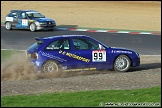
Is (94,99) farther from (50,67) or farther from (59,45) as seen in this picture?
(59,45)

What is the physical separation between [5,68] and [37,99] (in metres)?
6.42

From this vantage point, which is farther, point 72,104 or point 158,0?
point 158,0

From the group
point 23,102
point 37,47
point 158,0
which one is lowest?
point 23,102

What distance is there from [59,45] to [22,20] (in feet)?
55.5

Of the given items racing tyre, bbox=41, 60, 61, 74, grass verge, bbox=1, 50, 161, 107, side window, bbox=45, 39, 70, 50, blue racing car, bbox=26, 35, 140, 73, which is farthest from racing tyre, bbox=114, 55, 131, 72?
grass verge, bbox=1, 50, 161, 107

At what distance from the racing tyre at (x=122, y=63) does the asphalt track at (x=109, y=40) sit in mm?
6159

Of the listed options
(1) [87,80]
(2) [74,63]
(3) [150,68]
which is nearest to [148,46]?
(3) [150,68]

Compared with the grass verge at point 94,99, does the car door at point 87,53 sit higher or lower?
higher

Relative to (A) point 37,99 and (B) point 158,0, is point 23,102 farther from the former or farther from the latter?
(B) point 158,0

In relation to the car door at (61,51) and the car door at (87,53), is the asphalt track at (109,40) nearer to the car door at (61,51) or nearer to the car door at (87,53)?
the car door at (87,53)

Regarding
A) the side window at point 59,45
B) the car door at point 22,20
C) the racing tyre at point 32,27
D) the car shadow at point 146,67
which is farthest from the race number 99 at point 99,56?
the car door at point 22,20

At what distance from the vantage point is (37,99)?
10250mm

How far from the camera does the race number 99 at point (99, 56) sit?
15961mm

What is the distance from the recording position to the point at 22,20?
106 ft
